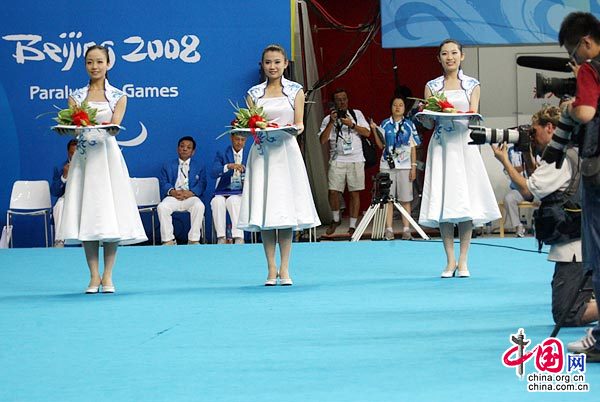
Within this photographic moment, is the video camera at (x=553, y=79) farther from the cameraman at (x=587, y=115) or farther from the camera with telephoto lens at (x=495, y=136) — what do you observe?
the camera with telephoto lens at (x=495, y=136)

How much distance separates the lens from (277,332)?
658 centimetres

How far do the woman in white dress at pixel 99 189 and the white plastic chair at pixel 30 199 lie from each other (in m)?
6.44

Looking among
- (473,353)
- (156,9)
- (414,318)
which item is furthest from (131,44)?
(473,353)

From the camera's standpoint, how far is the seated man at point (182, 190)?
14.9m

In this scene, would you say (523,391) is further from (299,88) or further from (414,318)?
(299,88)

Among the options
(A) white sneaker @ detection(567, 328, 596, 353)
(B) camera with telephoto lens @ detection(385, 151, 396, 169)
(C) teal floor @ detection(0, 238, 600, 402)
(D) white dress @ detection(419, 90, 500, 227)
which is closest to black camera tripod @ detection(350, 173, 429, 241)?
(B) camera with telephoto lens @ detection(385, 151, 396, 169)

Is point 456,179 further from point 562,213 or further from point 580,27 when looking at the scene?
point 580,27

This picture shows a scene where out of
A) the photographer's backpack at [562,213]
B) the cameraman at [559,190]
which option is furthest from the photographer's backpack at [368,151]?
the photographer's backpack at [562,213]

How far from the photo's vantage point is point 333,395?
4672 millimetres

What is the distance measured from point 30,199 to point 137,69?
7.42ft

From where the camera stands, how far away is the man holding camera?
51.6ft

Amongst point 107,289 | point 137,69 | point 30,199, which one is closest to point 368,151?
point 137,69

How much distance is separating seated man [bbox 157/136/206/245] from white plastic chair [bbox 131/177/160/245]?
0.59 ft

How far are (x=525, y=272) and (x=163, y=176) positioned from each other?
6.59 metres
